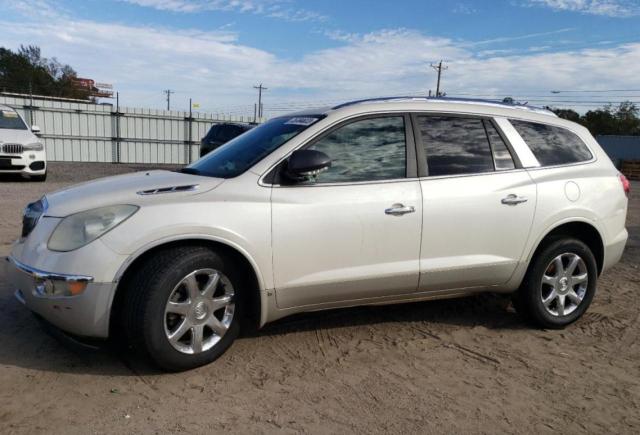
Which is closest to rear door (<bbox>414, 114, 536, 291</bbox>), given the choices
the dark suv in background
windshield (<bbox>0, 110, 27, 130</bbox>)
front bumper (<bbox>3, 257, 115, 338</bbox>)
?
front bumper (<bbox>3, 257, 115, 338</bbox>)

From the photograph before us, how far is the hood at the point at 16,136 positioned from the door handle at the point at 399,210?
11.3 meters

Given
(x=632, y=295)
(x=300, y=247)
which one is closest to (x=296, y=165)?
(x=300, y=247)

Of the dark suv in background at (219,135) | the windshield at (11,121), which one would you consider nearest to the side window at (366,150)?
the windshield at (11,121)

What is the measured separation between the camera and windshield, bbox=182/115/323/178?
3.68 metres

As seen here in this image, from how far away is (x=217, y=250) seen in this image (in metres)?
3.36

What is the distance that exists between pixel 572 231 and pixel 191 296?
3155mm

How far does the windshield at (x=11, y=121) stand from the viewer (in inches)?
492

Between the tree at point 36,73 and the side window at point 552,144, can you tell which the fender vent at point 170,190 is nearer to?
the side window at point 552,144

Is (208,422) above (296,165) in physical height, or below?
below

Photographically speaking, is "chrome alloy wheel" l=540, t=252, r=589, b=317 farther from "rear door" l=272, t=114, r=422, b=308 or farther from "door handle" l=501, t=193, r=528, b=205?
"rear door" l=272, t=114, r=422, b=308

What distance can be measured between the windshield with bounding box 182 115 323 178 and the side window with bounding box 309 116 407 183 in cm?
23

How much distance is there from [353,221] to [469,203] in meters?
0.94

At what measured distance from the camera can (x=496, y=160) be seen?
413 centimetres

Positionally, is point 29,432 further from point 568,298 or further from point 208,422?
point 568,298
